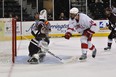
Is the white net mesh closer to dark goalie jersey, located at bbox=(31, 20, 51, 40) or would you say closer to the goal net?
the goal net

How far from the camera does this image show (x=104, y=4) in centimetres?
2109

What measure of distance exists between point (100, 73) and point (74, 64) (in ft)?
4.22

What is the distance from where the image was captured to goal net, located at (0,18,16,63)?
30.0 ft

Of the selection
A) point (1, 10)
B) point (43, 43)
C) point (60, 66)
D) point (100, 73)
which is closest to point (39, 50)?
point (43, 43)

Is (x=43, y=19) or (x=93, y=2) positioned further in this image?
(x=93, y=2)

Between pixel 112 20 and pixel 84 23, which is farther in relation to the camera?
pixel 112 20

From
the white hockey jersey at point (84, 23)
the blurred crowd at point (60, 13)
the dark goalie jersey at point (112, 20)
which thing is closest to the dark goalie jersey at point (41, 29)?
the white hockey jersey at point (84, 23)

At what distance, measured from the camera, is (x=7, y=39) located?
372 inches

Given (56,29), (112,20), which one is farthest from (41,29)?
(56,29)

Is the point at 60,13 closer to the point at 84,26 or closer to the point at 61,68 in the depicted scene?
the point at 84,26

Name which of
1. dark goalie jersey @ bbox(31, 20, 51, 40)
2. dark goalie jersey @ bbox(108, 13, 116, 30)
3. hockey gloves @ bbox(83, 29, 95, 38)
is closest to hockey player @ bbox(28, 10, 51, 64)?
dark goalie jersey @ bbox(31, 20, 51, 40)

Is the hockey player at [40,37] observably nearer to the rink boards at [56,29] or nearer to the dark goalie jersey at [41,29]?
the dark goalie jersey at [41,29]

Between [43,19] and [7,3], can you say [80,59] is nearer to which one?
[43,19]

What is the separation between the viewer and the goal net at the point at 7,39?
9141 millimetres
